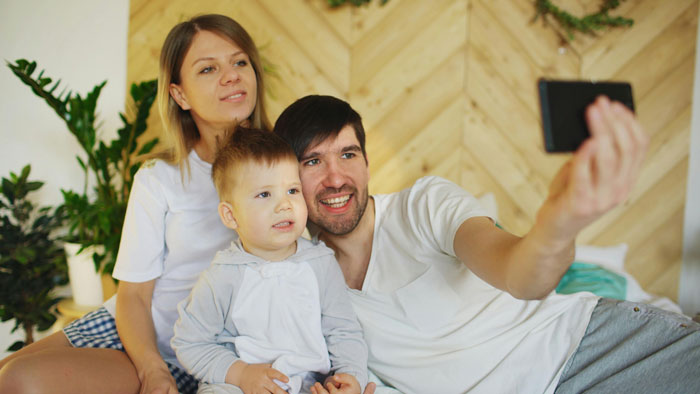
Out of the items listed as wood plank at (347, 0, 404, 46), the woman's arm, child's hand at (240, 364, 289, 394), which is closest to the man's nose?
child's hand at (240, 364, 289, 394)

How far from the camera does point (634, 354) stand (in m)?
1.10

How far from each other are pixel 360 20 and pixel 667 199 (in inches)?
80.5

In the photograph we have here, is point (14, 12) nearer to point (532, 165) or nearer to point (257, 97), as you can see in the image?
point (257, 97)

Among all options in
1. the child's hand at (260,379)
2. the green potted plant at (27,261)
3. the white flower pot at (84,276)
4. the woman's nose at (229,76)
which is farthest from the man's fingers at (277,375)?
the green potted plant at (27,261)

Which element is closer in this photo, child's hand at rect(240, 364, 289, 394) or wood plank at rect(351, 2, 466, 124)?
child's hand at rect(240, 364, 289, 394)

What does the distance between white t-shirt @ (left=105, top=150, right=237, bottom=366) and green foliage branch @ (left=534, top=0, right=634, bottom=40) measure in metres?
2.12

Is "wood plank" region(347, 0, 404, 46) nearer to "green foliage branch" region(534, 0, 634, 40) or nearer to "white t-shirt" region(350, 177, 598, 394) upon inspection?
"green foliage branch" region(534, 0, 634, 40)

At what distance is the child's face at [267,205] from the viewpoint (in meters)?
1.11

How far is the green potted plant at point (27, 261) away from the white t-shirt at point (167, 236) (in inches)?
40.0

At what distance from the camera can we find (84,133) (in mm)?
2146

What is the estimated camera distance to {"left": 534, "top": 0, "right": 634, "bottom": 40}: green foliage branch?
103 inches

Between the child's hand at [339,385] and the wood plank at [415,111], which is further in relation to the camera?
the wood plank at [415,111]

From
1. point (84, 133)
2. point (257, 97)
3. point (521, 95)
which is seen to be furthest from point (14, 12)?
point (521, 95)

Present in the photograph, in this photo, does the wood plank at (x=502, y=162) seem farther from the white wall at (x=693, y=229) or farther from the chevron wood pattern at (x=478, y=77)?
the white wall at (x=693, y=229)
